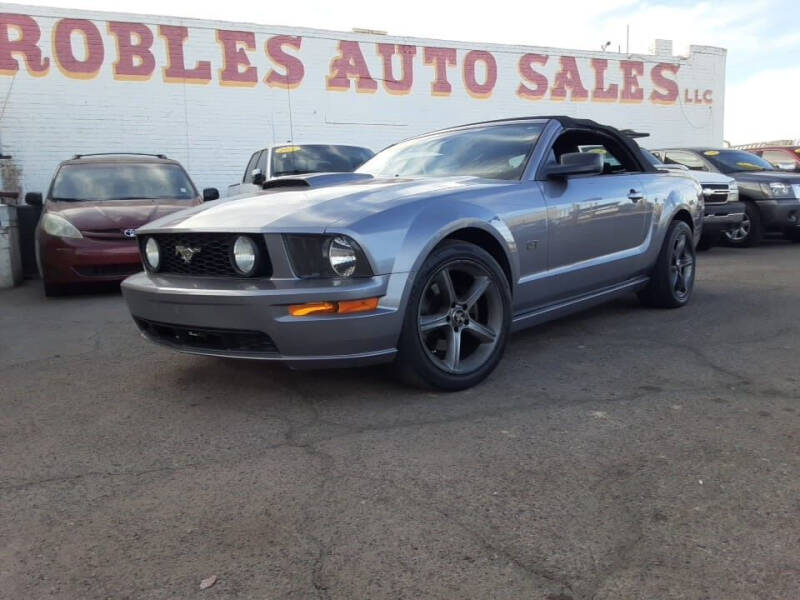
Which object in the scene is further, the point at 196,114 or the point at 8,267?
the point at 196,114

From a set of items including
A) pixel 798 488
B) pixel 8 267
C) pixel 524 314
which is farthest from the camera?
pixel 8 267

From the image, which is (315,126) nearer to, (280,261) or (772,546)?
(280,261)

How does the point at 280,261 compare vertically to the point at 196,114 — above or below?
below

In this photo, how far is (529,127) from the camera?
449cm

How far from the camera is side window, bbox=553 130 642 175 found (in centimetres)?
498

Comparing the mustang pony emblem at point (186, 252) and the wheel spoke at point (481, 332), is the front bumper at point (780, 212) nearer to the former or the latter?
the wheel spoke at point (481, 332)

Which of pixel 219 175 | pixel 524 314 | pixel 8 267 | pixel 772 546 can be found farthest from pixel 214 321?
pixel 219 175

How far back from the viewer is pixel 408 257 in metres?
3.22

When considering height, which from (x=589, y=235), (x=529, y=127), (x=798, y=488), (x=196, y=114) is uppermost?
(x=196, y=114)

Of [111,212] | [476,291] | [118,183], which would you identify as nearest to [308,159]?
[118,183]

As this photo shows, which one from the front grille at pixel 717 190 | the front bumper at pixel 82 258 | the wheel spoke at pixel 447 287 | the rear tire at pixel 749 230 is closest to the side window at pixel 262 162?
the front bumper at pixel 82 258

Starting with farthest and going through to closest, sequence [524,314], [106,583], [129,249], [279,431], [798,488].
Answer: [129,249] < [524,314] < [279,431] < [798,488] < [106,583]

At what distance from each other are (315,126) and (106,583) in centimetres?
1332

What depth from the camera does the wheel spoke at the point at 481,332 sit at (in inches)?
141
